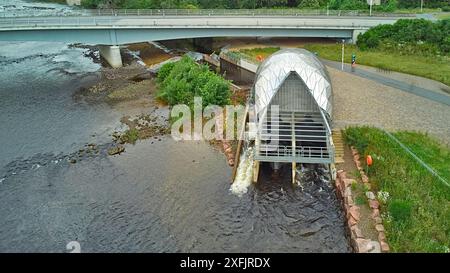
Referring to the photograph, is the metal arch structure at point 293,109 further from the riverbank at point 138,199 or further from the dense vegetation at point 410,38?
the dense vegetation at point 410,38

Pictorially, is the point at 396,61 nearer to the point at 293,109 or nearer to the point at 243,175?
the point at 293,109

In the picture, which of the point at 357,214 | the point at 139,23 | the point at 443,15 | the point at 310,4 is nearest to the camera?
the point at 357,214

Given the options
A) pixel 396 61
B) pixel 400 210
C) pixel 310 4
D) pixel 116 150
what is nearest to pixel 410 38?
pixel 396 61

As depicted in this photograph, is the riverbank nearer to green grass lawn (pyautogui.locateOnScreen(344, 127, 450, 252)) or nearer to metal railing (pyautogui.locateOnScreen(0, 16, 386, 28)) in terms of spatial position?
green grass lawn (pyautogui.locateOnScreen(344, 127, 450, 252))

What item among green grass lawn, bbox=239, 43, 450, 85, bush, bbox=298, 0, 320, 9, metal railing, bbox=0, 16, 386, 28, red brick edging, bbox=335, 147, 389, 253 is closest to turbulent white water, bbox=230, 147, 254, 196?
red brick edging, bbox=335, 147, 389, 253

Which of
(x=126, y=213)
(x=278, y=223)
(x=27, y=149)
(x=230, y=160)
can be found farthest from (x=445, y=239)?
(x=27, y=149)

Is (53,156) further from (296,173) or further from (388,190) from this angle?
Answer: (388,190)
